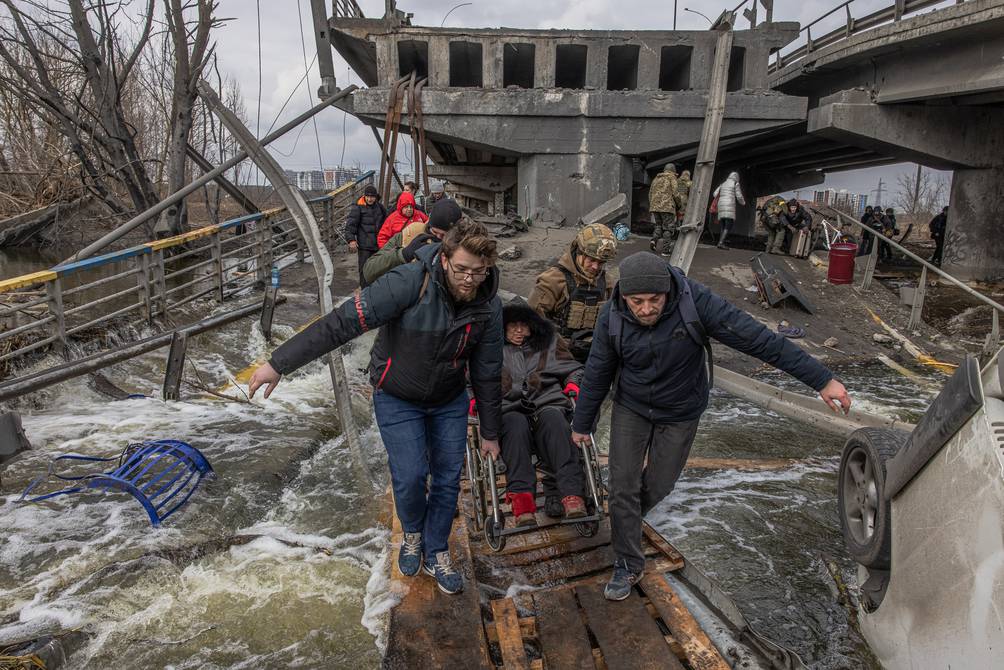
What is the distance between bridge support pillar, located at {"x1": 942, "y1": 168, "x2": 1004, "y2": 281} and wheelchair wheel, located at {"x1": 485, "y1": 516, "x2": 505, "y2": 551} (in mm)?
13750

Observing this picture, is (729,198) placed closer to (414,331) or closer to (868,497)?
(868,497)

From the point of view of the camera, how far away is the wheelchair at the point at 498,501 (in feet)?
10.9

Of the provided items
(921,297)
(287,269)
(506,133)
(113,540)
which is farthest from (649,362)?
Result: (506,133)

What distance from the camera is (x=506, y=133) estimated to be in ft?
43.5

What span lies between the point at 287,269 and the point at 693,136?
28.7 ft

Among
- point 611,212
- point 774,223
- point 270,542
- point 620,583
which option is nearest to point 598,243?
point 620,583

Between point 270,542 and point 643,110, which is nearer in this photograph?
point 270,542

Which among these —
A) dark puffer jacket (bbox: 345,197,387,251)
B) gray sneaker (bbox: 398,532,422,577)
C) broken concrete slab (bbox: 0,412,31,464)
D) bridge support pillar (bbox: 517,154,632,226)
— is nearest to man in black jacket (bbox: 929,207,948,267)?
bridge support pillar (bbox: 517,154,632,226)

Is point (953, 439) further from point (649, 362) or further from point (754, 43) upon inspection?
point (754, 43)

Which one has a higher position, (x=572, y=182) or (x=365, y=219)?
(x=572, y=182)

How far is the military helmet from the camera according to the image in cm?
405

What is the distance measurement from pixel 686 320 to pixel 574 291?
146 centimetres

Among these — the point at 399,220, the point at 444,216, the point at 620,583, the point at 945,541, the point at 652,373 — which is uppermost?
the point at 444,216

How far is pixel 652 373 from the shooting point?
303cm
